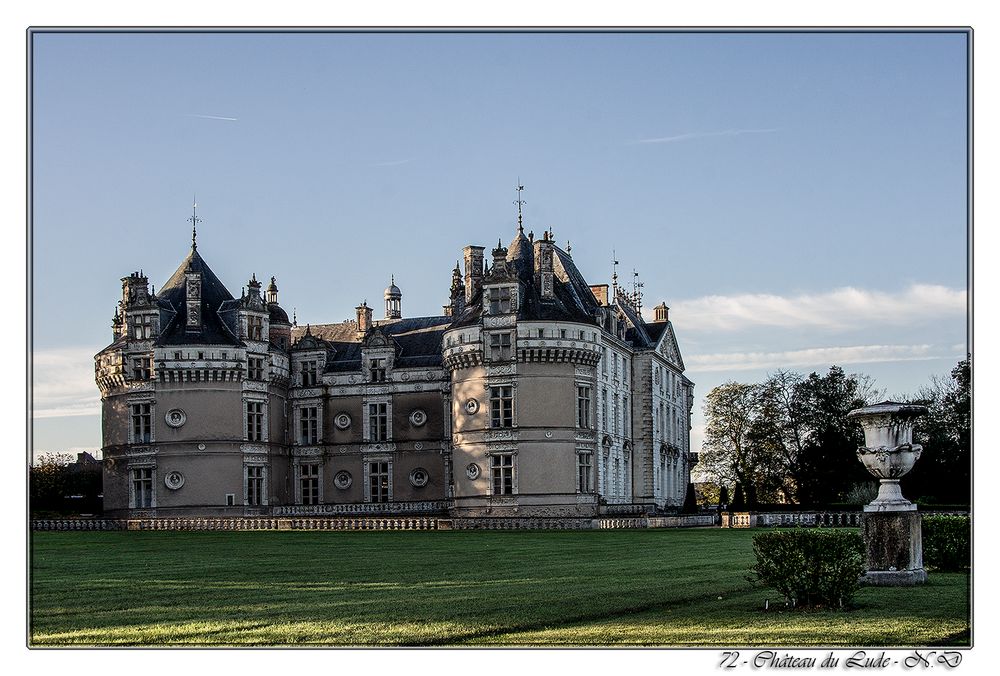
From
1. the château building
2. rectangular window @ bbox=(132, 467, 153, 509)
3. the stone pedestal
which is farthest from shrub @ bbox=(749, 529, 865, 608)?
rectangular window @ bbox=(132, 467, 153, 509)

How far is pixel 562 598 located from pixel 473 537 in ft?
68.5

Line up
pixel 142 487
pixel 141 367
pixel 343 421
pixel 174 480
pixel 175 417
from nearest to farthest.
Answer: pixel 174 480, pixel 175 417, pixel 142 487, pixel 141 367, pixel 343 421

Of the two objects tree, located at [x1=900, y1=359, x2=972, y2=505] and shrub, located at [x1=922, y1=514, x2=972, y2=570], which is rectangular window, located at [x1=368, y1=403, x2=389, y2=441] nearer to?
tree, located at [x1=900, y1=359, x2=972, y2=505]

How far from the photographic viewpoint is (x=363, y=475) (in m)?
61.7

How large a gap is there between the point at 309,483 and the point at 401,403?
6.06 m

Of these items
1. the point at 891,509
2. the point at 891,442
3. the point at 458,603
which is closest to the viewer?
the point at 458,603

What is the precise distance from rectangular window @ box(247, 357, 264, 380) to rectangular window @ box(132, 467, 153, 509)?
19.7ft

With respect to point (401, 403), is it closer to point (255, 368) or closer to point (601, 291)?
point (255, 368)

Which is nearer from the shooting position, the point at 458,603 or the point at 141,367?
the point at 458,603

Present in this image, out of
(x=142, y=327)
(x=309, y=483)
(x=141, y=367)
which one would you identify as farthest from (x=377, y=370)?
(x=142, y=327)

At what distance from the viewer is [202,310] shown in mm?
59250

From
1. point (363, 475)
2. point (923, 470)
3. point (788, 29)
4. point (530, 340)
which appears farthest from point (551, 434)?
point (788, 29)

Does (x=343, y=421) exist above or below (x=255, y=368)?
below
